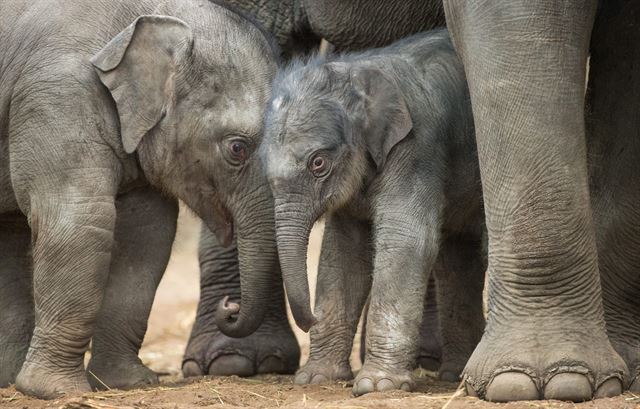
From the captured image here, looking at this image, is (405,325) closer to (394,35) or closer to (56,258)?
(56,258)

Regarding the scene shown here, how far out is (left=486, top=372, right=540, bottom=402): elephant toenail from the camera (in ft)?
16.4

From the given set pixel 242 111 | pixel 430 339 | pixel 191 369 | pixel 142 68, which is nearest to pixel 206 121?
pixel 242 111

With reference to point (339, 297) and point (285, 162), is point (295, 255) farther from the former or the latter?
point (339, 297)

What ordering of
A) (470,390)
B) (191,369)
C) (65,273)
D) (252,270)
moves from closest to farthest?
(470,390)
(65,273)
(252,270)
(191,369)

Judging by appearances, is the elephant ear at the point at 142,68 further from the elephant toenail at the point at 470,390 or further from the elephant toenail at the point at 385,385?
the elephant toenail at the point at 470,390

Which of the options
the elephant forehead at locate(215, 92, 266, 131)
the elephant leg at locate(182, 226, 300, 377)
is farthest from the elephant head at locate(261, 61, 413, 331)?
the elephant leg at locate(182, 226, 300, 377)

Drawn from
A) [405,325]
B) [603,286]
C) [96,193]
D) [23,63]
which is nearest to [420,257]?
[405,325]

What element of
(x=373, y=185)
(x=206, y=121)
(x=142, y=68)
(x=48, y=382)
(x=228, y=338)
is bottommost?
(x=48, y=382)

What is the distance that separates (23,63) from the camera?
5.94 metres

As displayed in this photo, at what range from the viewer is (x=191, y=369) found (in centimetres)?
701

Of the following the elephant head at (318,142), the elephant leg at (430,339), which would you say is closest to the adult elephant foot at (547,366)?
the elephant head at (318,142)

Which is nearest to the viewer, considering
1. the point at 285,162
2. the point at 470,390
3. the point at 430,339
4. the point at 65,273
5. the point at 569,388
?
the point at 569,388

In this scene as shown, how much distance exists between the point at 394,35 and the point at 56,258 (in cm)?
187

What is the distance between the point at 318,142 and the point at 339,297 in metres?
0.71
